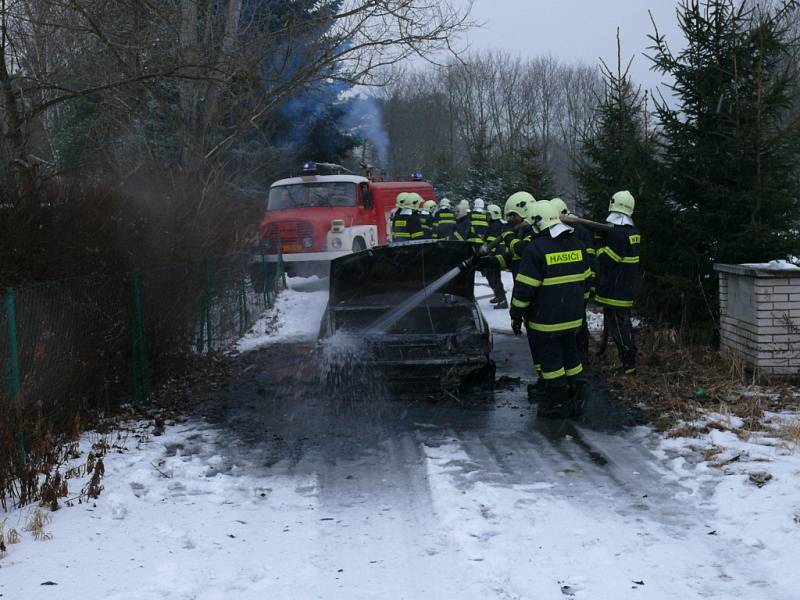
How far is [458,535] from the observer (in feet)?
15.2

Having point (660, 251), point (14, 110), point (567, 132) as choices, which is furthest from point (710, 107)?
point (567, 132)

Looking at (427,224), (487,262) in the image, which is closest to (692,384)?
(487,262)

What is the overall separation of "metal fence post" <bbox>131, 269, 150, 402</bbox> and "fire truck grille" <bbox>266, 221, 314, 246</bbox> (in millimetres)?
9542

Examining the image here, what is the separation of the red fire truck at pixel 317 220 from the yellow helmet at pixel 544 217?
32.3 feet

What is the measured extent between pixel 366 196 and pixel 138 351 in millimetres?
11083

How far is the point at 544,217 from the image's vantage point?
294 inches

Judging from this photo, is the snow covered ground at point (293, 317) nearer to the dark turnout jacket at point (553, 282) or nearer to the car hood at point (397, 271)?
the car hood at point (397, 271)

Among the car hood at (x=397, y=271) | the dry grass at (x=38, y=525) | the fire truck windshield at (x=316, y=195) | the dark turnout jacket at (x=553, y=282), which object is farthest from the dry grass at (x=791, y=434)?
the fire truck windshield at (x=316, y=195)

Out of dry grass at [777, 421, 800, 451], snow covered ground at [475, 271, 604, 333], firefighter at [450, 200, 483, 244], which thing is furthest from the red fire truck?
dry grass at [777, 421, 800, 451]

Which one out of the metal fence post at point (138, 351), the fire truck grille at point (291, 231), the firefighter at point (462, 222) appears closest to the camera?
the metal fence post at point (138, 351)

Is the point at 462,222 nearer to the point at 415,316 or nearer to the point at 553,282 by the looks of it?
the point at 415,316

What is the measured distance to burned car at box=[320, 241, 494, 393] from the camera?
801 cm

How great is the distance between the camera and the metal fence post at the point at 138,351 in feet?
26.7

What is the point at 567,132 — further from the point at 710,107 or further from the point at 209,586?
the point at 209,586
